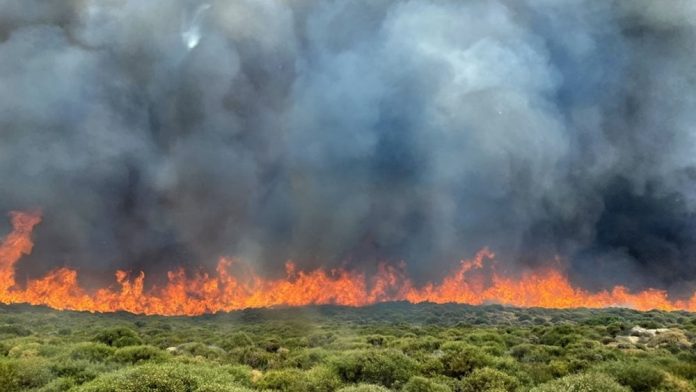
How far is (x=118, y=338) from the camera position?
4131 cm

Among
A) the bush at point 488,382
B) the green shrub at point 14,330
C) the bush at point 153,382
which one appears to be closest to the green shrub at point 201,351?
the bush at point 153,382

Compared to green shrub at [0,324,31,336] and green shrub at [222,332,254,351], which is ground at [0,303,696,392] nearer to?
green shrub at [222,332,254,351]

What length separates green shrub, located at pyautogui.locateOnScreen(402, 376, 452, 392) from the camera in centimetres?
2331

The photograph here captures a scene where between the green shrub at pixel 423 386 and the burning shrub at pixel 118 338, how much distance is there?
89.8 feet

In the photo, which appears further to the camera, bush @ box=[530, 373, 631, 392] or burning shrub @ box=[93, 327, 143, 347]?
burning shrub @ box=[93, 327, 143, 347]

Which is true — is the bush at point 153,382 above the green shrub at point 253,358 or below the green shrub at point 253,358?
above

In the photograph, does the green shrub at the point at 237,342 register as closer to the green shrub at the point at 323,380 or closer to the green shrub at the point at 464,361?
the green shrub at the point at 323,380

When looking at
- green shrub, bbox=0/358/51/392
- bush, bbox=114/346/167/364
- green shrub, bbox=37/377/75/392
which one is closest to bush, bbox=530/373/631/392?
green shrub, bbox=37/377/75/392

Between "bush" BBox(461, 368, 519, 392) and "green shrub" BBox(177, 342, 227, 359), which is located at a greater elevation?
"bush" BBox(461, 368, 519, 392)

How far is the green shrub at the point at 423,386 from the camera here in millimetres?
23312

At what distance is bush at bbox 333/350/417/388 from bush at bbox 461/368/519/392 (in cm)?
355

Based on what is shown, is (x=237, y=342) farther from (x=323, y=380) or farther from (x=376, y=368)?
(x=376, y=368)

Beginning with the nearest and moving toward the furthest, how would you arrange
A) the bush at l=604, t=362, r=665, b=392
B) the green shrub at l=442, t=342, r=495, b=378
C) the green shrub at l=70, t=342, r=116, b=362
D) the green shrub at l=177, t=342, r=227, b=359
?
the bush at l=604, t=362, r=665, b=392, the green shrub at l=442, t=342, r=495, b=378, the green shrub at l=70, t=342, r=116, b=362, the green shrub at l=177, t=342, r=227, b=359

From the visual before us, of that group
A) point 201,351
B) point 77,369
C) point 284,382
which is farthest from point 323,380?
point 201,351
